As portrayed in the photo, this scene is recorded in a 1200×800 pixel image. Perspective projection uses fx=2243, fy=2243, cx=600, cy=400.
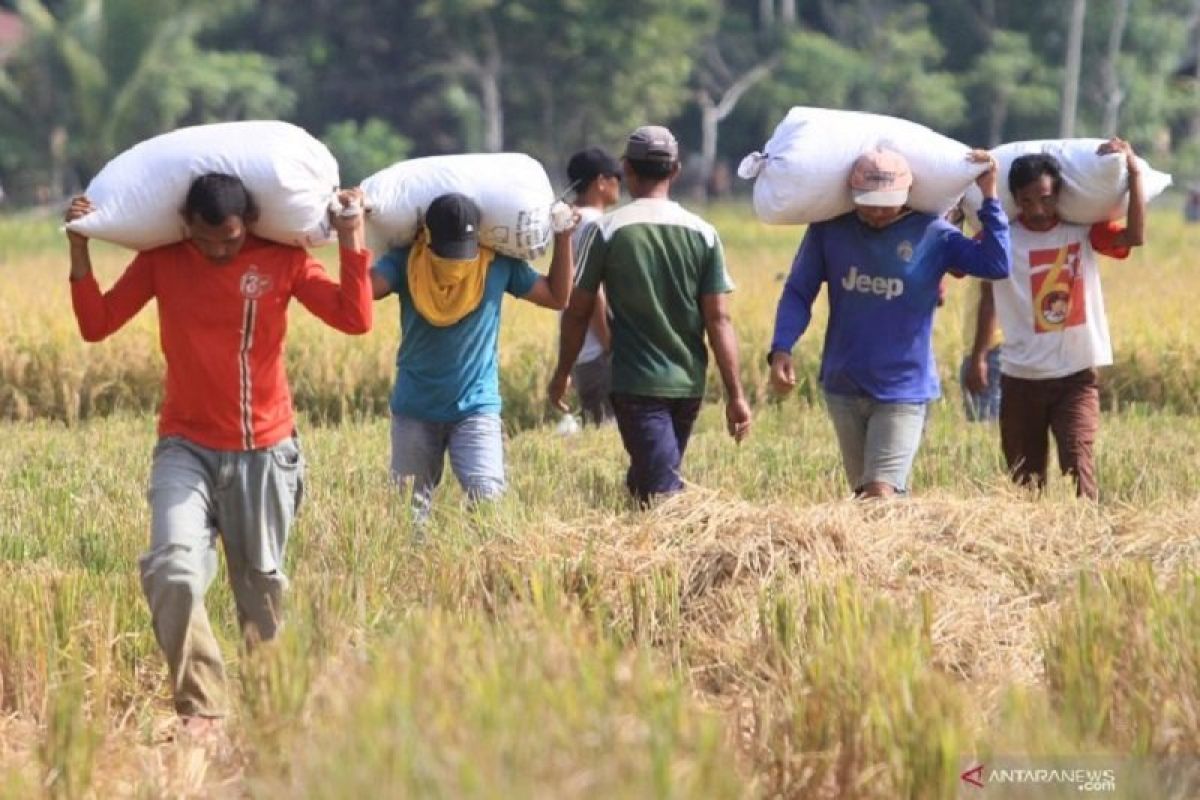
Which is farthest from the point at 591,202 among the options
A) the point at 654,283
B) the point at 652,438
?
the point at 652,438

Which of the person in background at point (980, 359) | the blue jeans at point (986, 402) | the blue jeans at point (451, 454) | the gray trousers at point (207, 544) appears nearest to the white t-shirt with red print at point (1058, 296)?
the person in background at point (980, 359)

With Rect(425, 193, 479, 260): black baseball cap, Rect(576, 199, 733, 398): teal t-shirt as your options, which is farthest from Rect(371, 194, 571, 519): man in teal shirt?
Rect(576, 199, 733, 398): teal t-shirt

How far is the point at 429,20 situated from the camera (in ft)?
141

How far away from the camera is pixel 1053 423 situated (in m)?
6.96

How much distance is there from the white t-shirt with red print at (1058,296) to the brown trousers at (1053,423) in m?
0.06

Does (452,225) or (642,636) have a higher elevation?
(452,225)

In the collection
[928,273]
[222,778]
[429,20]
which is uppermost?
[429,20]

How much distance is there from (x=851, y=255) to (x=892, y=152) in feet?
1.03

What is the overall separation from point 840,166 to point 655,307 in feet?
2.12

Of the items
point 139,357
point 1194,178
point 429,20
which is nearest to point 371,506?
point 139,357

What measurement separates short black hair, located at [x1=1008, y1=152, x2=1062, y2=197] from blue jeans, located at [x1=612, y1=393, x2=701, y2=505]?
1.21 meters

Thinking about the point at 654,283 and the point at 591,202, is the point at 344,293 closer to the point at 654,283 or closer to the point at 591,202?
the point at 654,283

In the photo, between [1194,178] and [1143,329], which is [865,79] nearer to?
[1194,178]

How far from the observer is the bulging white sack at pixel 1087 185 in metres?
6.72
